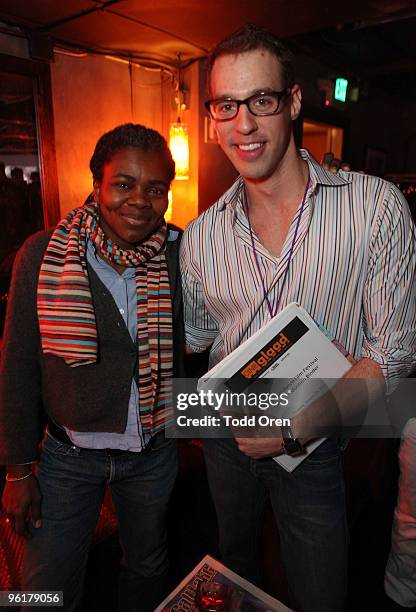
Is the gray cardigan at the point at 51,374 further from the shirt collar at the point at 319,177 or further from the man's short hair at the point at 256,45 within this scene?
the man's short hair at the point at 256,45

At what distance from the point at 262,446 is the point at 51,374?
70 centimetres

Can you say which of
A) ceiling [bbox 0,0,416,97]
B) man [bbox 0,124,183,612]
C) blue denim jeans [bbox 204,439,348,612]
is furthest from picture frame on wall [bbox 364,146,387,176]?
blue denim jeans [bbox 204,439,348,612]

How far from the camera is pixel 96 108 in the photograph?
3496 millimetres

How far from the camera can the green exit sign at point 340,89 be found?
156 inches

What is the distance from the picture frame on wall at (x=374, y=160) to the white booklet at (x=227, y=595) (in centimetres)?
596

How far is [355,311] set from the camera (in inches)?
48.0

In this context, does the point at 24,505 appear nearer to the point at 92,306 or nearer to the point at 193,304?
the point at 92,306

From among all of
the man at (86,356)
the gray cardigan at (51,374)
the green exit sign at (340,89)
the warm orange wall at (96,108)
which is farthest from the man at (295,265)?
the green exit sign at (340,89)

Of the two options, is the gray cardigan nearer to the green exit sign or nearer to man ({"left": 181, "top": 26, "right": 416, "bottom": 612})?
man ({"left": 181, "top": 26, "right": 416, "bottom": 612})

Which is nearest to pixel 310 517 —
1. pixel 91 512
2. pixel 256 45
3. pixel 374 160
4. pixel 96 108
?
pixel 91 512

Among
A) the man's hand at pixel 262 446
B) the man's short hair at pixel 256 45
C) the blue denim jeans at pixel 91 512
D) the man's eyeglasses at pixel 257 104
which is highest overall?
the man's short hair at pixel 256 45

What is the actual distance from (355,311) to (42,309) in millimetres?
941

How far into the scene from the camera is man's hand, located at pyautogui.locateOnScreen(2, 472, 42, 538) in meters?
1.32

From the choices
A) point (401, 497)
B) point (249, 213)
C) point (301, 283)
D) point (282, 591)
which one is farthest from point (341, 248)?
point (282, 591)
